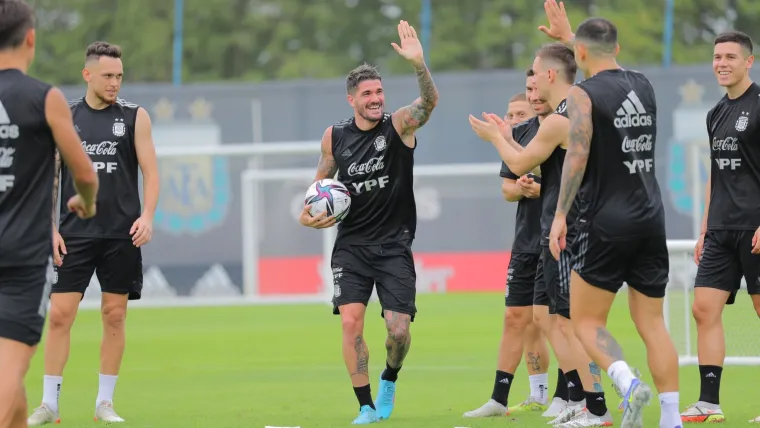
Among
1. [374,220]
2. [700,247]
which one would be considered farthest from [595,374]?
[374,220]

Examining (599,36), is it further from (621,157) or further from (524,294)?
(524,294)

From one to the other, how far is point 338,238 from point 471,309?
10.7m

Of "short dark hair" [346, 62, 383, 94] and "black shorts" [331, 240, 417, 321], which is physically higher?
"short dark hair" [346, 62, 383, 94]

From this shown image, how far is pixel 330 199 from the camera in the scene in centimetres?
852

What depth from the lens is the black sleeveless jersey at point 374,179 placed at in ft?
28.6

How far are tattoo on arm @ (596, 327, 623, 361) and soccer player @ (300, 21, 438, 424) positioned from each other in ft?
6.36

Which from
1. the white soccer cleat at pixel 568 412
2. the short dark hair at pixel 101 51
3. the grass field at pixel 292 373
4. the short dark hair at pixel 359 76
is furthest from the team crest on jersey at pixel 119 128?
the white soccer cleat at pixel 568 412

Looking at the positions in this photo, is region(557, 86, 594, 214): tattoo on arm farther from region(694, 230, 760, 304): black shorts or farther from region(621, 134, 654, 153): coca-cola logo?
region(694, 230, 760, 304): black shorts

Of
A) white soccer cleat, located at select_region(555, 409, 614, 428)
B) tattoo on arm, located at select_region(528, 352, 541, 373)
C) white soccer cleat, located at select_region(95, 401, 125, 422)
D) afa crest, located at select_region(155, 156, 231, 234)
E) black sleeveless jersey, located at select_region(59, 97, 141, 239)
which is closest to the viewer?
white soccer cleat, located at select_region(555, 409, 614, 428)

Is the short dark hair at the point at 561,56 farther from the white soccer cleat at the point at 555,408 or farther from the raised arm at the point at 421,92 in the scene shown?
the white soccer cleat at the point at 555,408

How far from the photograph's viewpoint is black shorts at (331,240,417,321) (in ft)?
28.1

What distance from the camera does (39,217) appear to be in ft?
19.1

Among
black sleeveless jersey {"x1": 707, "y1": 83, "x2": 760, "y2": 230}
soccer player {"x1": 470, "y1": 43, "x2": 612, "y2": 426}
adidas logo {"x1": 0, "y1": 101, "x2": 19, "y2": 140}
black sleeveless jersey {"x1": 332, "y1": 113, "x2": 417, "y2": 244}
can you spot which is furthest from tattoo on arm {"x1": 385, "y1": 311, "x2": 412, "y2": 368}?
adidas logo {"x1": 0, "y1": 101, "x2": 19, "y2": 140}

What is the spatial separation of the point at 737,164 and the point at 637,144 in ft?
→ 5.99
